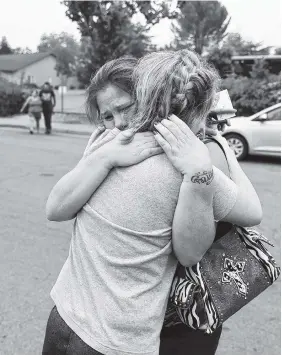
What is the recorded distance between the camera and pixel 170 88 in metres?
1.14

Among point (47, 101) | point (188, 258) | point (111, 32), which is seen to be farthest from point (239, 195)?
point (111, 32)

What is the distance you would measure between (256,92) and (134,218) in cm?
1799

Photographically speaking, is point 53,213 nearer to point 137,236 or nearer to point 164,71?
point 137,236

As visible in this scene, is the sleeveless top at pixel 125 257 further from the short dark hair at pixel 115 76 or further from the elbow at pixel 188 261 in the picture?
the short dark hair at pixel 115 76

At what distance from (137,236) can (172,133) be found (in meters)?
0.26

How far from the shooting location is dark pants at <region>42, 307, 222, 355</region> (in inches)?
48.6

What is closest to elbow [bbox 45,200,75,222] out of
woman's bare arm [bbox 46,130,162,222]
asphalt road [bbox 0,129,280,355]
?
woman's bare arm [bbox 46,130,162,222]

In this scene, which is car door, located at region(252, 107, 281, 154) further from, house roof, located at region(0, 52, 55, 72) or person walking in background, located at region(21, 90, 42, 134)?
house roof, located at region(0, 52, 55, 72)

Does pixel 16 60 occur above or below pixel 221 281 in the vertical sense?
above

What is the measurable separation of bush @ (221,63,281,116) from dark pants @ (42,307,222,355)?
17.2 m

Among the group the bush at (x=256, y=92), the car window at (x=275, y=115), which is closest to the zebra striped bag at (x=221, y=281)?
the car window at (x=275, y=115)

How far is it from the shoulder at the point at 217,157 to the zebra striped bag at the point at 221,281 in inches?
6.8

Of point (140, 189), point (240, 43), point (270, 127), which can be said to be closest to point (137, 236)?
point (140, 189)

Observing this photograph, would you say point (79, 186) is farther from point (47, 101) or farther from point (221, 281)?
point (47, 101)
